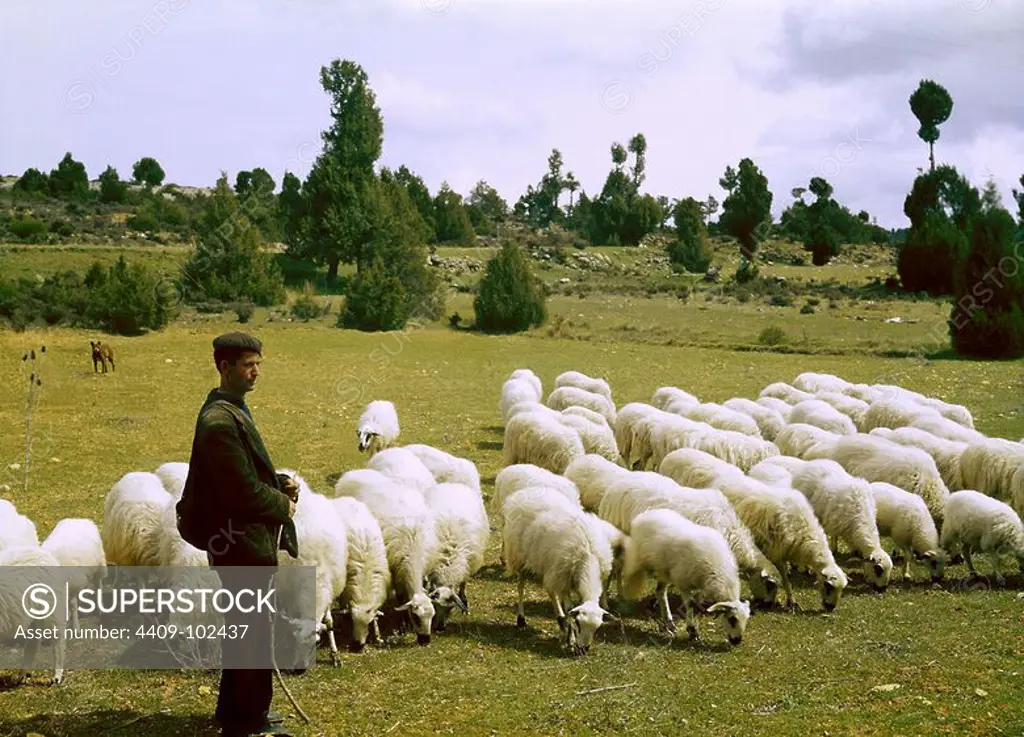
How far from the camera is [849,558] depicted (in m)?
11.0

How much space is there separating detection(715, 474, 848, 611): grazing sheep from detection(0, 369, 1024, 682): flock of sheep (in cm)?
2

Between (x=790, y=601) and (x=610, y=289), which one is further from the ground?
(x=610, y=289)

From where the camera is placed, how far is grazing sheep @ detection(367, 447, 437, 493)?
1048 centimetres

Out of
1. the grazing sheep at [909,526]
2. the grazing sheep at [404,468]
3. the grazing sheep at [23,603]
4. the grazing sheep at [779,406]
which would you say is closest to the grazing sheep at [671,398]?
the grazing sheep at [779,406]

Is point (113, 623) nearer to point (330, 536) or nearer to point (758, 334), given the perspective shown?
point (330, 536)

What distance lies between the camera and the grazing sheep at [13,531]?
7543mm

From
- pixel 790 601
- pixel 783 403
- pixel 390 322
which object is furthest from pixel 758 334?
pixel 790 601

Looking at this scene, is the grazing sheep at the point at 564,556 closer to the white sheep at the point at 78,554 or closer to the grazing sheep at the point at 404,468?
the grazing sheep at the point at 404,468

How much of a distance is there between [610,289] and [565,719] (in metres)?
47.8

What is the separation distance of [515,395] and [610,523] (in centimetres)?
794

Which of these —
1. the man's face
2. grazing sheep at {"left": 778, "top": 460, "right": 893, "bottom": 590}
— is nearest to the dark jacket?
the man's face

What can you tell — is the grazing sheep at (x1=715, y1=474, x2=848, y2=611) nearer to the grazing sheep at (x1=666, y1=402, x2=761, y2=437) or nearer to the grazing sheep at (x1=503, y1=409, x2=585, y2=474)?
the grazing sheep at (x1=503, y1=409, x2=585, y2=474)

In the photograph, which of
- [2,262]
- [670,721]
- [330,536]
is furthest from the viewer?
[2,262]

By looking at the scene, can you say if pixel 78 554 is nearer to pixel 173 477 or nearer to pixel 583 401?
pixel 173 477
